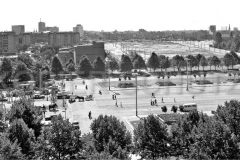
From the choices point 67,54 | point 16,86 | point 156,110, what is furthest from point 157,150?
point 67,54

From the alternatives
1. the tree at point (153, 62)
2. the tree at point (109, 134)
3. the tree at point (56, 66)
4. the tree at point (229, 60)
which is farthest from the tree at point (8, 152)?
the tree at point (229, 60)

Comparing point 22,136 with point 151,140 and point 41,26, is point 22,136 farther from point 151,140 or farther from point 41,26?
point 41,26

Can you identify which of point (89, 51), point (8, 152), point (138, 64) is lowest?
point (8, 152)

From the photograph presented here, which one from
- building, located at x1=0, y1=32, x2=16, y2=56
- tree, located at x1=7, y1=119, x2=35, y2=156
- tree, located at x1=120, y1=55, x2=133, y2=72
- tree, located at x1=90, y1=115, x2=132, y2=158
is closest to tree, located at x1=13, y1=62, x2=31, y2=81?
tree, located at x1=120, y1=55, x2=133, y2=72

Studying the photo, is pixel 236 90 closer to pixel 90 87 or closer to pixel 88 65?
pixel 90 87

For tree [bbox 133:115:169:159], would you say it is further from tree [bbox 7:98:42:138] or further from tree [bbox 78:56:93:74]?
tree [bbox 78:56:93:74]

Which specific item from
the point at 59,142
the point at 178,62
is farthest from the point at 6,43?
the point at 59,142
